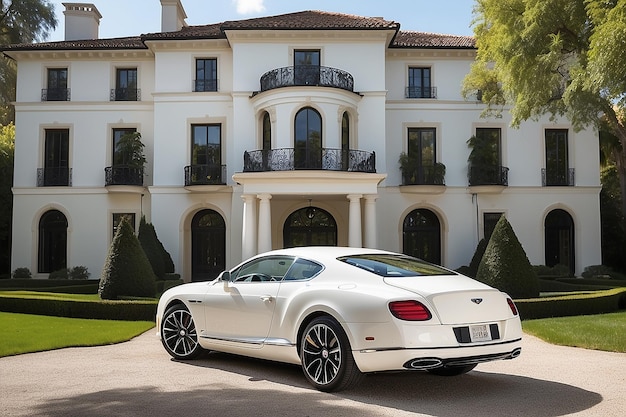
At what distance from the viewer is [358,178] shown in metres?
25.1

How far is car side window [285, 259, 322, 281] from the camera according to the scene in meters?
7.61

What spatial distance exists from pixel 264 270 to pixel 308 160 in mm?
19310

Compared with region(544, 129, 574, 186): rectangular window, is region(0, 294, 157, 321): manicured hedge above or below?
below

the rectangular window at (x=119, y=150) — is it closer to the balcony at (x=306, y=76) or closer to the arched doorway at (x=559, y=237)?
the balcony at (x=306, y=76)

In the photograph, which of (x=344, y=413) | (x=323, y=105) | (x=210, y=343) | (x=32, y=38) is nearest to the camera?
(x=344, y=413)

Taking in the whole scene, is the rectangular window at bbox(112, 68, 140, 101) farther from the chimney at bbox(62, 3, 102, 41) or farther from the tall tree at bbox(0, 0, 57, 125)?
the tall tree at bbox(0, 0, 57, 125)

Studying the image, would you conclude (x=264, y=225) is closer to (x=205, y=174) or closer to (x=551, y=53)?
(x=205, y=174)

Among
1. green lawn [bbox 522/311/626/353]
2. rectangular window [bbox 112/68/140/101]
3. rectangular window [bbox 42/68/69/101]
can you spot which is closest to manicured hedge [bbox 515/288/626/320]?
green lawn [bbox 522/311/626/353]

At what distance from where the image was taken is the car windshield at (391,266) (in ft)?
23.9

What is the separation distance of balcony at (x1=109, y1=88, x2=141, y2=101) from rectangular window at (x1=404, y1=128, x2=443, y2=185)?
42.9 ft

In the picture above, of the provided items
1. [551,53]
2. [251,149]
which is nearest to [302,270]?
[551,53]

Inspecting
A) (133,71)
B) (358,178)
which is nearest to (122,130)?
(133,71)

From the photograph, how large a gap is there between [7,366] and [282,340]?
3.91 m

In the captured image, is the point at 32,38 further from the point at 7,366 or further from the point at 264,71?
the point at 7,366
